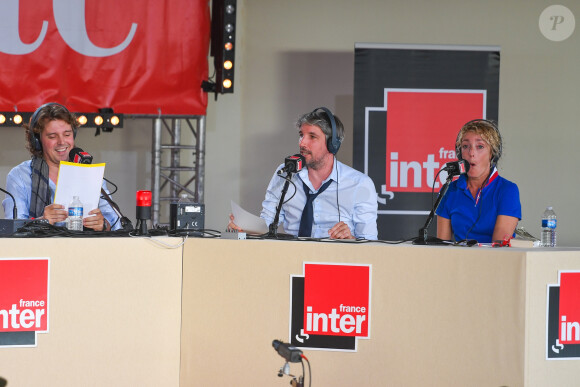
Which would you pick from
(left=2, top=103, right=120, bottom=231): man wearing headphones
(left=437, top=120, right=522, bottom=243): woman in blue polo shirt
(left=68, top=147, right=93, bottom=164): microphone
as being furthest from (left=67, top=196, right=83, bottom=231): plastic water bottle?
(left=437, top=120, right=522, bottom=243): woman in blue polo shirt

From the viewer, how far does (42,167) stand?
338 cm

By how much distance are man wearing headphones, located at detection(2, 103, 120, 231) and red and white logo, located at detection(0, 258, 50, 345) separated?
909 millimetres

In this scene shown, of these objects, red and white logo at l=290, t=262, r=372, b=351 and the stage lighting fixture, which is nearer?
red and white logo at l=290, t=262, r=372, b=351

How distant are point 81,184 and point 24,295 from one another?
77 centimetres

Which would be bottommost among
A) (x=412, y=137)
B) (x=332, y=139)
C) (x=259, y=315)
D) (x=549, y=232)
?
(x=259, y=315)

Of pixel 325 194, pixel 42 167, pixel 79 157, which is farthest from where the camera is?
pixel 325 194

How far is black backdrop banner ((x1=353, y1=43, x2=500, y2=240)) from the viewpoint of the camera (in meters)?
5.07

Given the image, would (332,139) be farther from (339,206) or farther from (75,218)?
(75,218)

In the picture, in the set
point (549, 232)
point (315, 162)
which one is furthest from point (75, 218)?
point (549, 232)

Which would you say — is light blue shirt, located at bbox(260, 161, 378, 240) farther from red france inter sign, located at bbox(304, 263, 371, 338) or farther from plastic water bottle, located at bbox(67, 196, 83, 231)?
red france inter sign, located at bbox(304, 263, 371, 338)

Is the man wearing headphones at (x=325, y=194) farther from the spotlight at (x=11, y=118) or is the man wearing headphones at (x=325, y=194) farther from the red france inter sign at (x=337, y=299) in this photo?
the spotlight at (x=11, y=118)

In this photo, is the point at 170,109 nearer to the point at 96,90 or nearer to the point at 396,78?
the point at 96,90

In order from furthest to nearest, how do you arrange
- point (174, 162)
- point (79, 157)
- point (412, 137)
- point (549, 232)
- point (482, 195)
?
point (174, 162), point (412, 137), point (549, 232), point (482, 195), point (79, 157)

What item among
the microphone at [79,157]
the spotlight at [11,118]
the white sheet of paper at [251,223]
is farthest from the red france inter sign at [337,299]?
the spotlight at [11,118]
